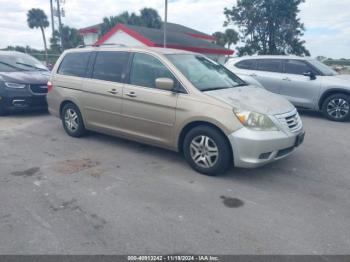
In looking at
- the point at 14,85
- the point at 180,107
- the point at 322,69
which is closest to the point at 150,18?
the point at 322,69

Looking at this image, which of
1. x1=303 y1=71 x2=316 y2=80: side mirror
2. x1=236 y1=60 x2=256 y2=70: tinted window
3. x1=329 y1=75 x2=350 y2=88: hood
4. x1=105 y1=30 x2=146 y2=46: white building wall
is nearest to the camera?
x1=329 y1=75 x2=350 y2=88: hood

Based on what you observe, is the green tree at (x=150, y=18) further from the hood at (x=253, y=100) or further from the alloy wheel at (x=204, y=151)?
the alloy wheel at (x=204, y=151)

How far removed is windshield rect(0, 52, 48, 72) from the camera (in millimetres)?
8578

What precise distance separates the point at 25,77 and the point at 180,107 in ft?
17.9

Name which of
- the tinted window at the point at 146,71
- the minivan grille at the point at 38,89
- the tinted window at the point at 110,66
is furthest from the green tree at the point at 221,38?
the tinted window at the point at 146,71

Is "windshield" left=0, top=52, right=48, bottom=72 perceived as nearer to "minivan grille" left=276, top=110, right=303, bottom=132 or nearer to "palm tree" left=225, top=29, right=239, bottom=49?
"minivan grille" left=276, top=110, right=303, bottom=132

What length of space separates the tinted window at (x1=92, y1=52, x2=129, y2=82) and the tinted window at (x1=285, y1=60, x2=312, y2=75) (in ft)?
17.4

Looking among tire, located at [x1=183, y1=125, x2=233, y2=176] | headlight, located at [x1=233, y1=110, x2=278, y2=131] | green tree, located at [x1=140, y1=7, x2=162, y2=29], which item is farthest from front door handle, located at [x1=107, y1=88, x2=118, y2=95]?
green tree, located at [x1=140, y1=7, x2=162, y2=29]

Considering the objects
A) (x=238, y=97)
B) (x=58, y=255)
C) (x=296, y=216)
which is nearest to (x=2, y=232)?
(x=58, y=255)

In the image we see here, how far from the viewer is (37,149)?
217 inches

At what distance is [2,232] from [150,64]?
3054 millimetres

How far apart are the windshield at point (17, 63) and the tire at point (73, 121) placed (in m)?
3.47

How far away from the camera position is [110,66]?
540cm

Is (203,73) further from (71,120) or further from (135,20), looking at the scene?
(135,20)
